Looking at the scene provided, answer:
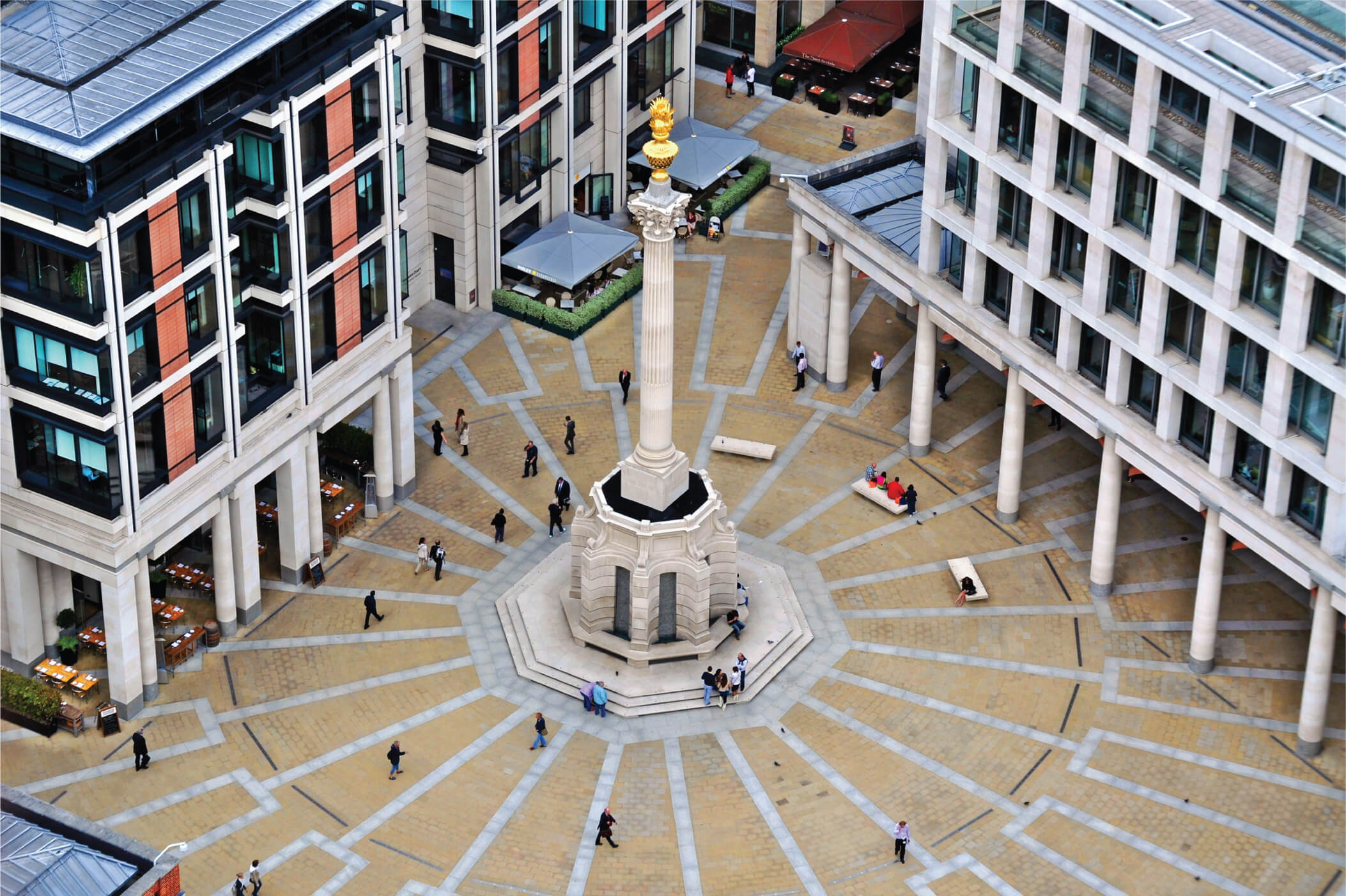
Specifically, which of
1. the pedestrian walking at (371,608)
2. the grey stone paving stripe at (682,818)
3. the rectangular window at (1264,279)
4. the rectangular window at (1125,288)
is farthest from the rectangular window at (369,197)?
the rectangular window at (1264,279)

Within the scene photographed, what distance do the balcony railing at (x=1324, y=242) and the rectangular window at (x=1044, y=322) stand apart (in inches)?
644

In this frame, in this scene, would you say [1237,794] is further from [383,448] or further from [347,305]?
[347,305]

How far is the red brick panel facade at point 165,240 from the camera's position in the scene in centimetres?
8844

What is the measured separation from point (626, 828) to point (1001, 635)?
62.9 ft

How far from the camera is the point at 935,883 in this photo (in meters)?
90.0

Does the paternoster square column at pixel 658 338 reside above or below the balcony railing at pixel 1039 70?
below

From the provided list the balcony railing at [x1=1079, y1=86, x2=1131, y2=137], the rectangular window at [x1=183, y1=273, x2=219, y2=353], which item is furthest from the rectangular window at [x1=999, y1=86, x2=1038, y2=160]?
the rectangular window at [x1=183, y1=273, x2=219, y2=353]

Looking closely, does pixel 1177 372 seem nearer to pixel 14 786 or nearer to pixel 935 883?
pixel 935 883

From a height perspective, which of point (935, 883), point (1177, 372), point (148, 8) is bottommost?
point (935, 883)

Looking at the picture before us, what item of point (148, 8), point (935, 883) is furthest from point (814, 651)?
point (148, 8)

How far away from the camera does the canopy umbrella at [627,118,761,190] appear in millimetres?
129875

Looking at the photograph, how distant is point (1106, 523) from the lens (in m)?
102

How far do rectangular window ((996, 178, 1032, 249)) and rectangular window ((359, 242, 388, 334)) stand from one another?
25858 millimetres

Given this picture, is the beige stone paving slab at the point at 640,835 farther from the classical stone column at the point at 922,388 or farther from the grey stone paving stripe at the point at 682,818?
the classical stone column at the point at 922,388
